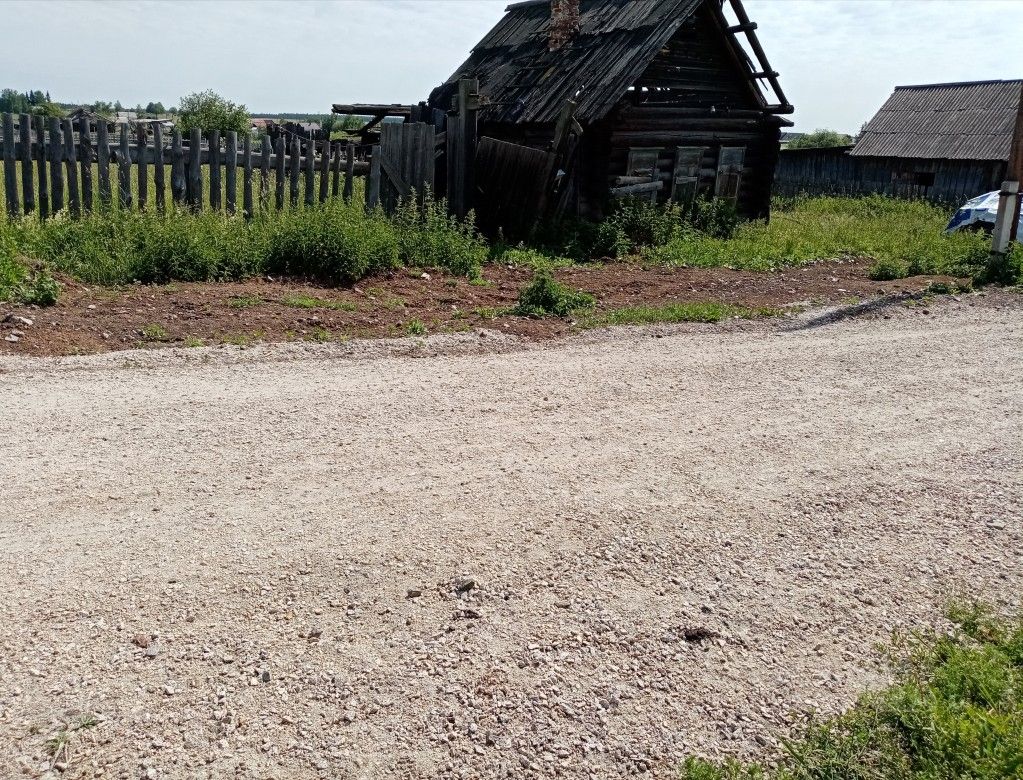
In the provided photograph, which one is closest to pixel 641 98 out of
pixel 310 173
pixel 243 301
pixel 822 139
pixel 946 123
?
pixel 310 173

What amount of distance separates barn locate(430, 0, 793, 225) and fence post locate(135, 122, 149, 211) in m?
6.36

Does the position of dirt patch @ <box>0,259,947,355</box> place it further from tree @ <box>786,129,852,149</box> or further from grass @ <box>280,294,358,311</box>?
tree @ <box>786,129,852,149</box>

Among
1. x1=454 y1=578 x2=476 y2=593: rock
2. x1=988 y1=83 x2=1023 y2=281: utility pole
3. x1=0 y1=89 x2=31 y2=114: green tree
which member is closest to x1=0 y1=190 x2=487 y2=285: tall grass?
x1=454 y1=578 x2=476 y2=593: rock

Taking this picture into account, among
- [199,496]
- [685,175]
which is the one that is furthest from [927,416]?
[685,175]

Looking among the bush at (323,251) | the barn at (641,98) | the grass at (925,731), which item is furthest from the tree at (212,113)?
the grass at (925,731)

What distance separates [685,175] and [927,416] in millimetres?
12263

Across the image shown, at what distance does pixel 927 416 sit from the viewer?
6.39 m

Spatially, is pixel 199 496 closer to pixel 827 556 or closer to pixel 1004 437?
pixel 827 556

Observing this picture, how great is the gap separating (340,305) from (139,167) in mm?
3914

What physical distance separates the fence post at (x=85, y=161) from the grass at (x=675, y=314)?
6382 millimetres

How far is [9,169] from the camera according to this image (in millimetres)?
10062

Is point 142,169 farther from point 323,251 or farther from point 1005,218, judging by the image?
point 1005,218

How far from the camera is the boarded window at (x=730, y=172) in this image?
1844 cm

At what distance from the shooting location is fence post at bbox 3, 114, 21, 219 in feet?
32.8
